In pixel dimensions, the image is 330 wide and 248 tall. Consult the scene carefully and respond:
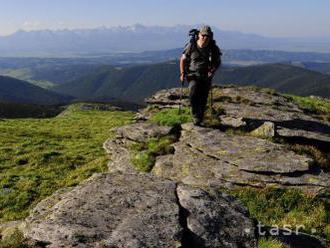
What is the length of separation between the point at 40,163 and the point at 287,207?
1435 cm

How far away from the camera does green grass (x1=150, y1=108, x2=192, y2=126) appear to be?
80.2 ft

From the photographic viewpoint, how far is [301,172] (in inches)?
689

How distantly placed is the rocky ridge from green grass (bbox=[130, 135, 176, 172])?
0.27 meters

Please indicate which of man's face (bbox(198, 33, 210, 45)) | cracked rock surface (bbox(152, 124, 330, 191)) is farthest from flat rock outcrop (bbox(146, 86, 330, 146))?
man's face (bbox(198, 33, 210, 45))

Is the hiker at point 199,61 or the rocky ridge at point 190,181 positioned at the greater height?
the hiker at point 199,61

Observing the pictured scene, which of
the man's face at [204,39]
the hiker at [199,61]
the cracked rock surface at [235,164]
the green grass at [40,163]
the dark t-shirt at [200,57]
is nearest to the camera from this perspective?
the cracked rock surface at [235,164]

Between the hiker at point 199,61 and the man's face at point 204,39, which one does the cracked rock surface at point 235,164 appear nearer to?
the hiker at point 199,61

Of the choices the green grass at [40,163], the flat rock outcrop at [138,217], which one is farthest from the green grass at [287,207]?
the green grass at [40,163]

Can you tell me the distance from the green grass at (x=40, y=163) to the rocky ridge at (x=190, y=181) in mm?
2095

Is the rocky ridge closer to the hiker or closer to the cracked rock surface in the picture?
the cracked rock surface

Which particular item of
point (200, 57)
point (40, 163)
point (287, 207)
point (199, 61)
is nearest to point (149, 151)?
point (199, 61)

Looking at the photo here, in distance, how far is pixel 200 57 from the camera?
22281mm

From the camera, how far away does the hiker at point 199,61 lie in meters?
22.1

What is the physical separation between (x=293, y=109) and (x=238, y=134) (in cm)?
785
